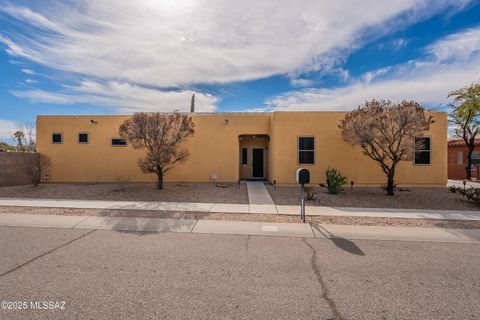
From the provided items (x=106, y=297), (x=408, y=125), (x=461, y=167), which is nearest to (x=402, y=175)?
(x=408, y=125)

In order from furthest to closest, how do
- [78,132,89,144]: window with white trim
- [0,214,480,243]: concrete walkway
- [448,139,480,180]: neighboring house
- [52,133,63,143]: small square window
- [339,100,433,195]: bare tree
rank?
[448,139,480,180]: neighboring house, [52,133,63,143]: small square window, [78,132,89,144]: window with white trim, [339,100,433,195]: bare tree, [0,214,480,243]: concrete walkway

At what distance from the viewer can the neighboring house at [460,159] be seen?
64.0ft

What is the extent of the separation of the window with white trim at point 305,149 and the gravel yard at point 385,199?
2.18 meters

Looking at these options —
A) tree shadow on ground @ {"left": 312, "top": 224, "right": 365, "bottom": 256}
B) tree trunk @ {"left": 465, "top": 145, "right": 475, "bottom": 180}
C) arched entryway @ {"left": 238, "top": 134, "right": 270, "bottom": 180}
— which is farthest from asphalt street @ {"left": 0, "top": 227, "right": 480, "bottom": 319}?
tree trunk @ {"left": 465, "top": 145, "right": 475, "bottom": 180}

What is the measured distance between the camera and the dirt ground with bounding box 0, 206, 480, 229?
6.58 m

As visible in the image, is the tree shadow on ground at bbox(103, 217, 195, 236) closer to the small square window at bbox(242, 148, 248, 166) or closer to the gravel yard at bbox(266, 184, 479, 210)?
the gravel yard at bbox(266, 184, 479, 210)

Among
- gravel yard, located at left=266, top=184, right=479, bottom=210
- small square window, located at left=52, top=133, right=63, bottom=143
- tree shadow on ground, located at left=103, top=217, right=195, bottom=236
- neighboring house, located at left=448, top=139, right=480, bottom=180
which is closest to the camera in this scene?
tree shadow on ground, located at left=103, top=217, right=195, bottom=236

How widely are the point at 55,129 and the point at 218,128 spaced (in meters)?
9.73

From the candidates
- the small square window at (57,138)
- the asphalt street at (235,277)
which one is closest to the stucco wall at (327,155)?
the asphalt street at (235,277)

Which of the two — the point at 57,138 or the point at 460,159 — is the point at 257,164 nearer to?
the point at 57,138

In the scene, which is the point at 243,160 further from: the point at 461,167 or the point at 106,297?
the point at 461,167

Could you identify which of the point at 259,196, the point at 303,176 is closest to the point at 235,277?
the point at 303,176

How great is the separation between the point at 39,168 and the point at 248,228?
13.8 metres

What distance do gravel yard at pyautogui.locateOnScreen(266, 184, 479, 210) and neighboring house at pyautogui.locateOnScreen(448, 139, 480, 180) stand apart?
1144 cm
